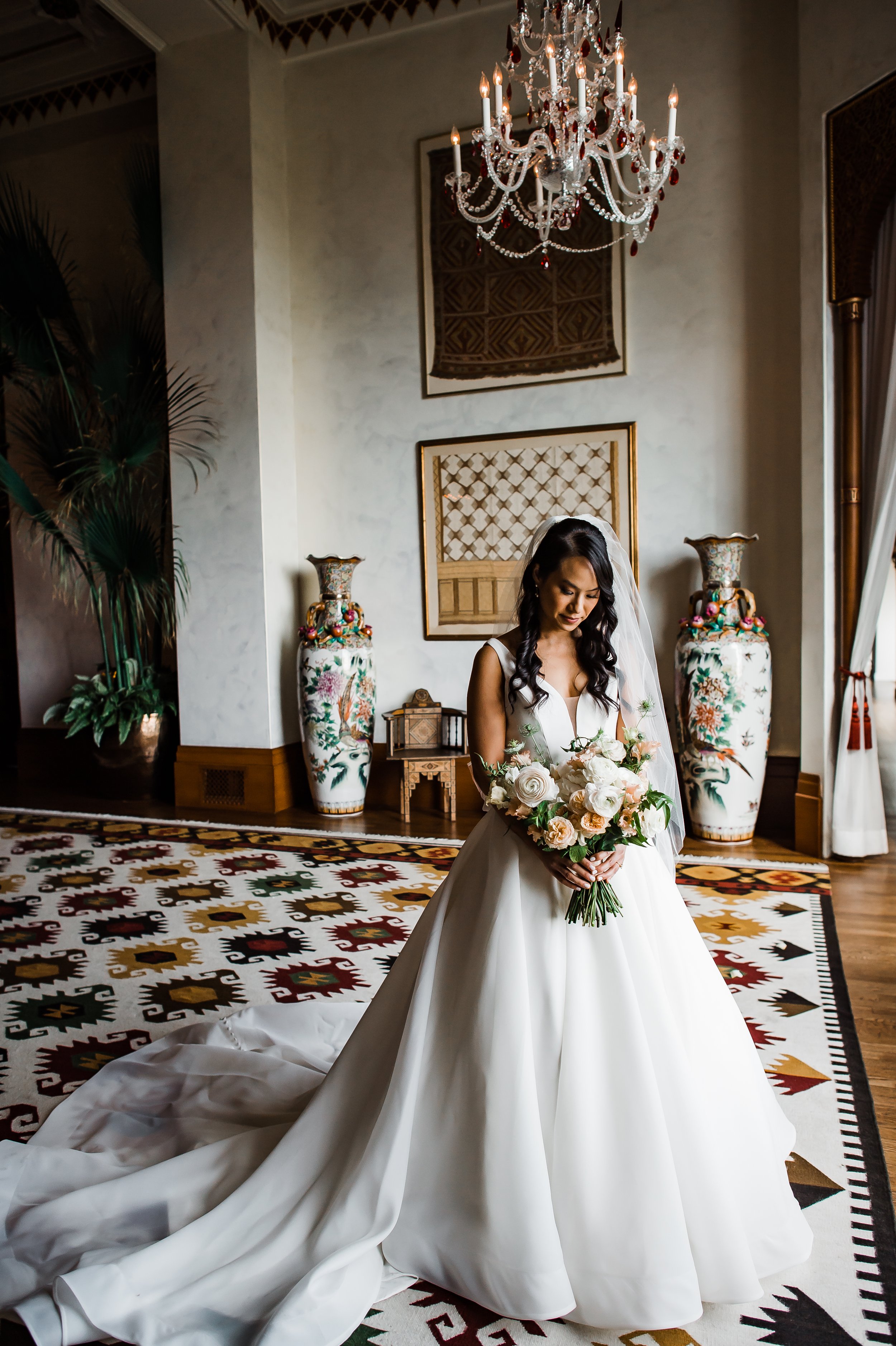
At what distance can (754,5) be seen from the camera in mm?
4711

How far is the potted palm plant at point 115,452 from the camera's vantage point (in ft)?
18.3

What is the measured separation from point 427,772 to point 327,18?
481 centimetres

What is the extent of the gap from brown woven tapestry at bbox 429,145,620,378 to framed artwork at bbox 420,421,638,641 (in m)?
0.43

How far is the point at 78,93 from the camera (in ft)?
21.1

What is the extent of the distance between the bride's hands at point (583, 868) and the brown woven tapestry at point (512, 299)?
409 cm

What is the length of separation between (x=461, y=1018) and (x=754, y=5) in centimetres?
546

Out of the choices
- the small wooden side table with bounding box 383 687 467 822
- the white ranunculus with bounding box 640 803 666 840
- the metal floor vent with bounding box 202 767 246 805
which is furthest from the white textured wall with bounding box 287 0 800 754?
the white ranunculus with bounding box 640 803 666 840

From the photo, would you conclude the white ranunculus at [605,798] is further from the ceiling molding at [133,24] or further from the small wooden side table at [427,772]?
the ceiling molding at [133,24]

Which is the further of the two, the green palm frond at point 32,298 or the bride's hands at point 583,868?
the green palm frond at point 32,298

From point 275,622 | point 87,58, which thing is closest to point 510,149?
point 275,622

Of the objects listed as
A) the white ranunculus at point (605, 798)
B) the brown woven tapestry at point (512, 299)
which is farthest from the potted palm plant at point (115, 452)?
the white ranunculus at point (605, 798)

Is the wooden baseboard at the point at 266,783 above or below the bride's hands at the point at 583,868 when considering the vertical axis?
below

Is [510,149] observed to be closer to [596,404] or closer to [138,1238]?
[596,404]

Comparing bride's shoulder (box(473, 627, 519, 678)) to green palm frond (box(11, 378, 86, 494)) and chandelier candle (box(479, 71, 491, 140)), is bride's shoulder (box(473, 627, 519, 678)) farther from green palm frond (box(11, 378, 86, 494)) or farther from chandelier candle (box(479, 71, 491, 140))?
green palm frond (box(11, 378, 86, 494))
